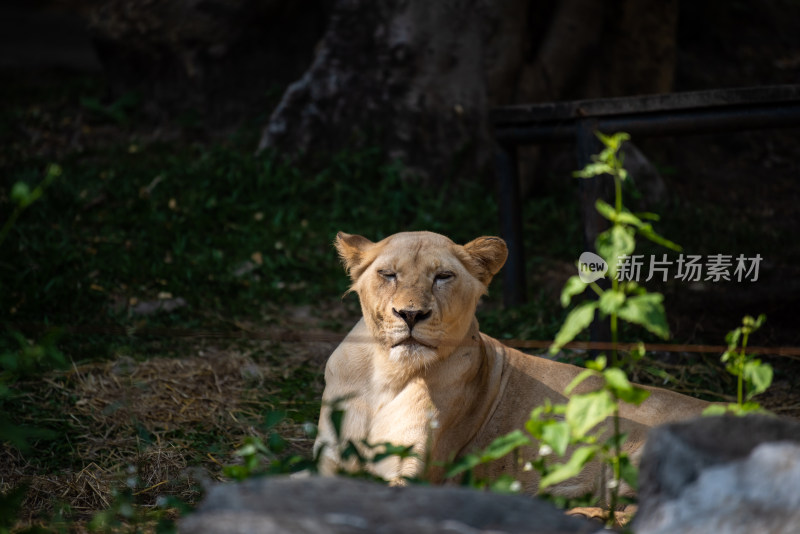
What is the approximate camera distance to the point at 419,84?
25.7 feet

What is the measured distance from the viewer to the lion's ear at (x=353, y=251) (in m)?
3.86

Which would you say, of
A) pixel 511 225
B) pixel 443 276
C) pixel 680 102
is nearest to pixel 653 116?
pixel 680 102

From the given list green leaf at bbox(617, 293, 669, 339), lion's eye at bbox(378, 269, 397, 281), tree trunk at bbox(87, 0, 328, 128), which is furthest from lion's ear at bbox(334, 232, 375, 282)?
tree trunk at bbox(87, 0, 328, 128)

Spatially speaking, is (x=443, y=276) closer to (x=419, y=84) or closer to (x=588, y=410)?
(x=588, y=410)

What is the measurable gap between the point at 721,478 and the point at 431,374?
1.73 m

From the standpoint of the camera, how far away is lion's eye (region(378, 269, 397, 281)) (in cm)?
358

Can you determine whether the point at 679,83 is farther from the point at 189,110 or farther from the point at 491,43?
the point at 189,110

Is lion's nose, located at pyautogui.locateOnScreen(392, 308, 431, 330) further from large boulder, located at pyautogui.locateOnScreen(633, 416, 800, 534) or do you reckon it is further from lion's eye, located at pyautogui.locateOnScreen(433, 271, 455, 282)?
large boulder, located at pyautogui.locateOnScreen(633, 416, 800, 534)

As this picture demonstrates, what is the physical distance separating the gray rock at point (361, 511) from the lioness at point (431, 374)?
Answer: 131cm

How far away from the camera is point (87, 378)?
5012mm

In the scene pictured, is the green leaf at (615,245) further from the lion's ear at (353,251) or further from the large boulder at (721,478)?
the lion's ear at (353,251)

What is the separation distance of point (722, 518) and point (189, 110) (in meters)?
7.96

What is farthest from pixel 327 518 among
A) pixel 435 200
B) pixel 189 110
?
pixel 189 110

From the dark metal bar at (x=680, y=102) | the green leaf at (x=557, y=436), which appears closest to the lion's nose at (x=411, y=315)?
the green leaf at (x=557, y=436)
